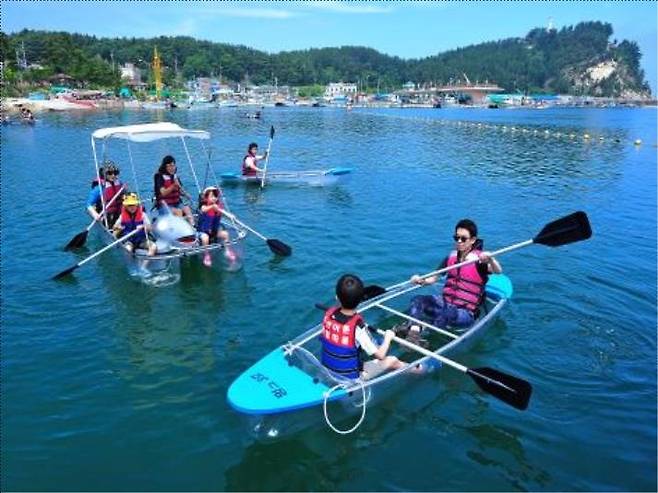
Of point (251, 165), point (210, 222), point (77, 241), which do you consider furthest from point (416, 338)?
point (251, 165)

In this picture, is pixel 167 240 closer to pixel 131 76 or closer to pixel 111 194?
pixel 111 194

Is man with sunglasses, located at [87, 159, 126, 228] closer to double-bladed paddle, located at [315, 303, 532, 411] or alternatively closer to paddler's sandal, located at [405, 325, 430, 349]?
paddler's sandal, located at [405, 325, 430, 349]

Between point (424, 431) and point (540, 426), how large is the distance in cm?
180

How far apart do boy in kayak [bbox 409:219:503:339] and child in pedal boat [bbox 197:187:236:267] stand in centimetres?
579

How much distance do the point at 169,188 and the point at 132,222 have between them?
7.73ft

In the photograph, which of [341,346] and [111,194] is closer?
[341,346]

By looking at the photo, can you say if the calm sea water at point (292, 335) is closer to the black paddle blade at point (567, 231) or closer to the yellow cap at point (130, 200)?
the yellow cap at point (130, 200)

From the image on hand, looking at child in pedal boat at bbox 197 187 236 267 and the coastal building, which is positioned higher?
the coastal building

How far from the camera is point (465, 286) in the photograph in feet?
31.7

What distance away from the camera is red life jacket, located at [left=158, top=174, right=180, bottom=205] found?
15680 mm

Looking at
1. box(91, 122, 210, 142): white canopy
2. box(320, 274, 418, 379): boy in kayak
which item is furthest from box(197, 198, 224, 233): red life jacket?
box(320, 274, 418, 379): boy in kayak

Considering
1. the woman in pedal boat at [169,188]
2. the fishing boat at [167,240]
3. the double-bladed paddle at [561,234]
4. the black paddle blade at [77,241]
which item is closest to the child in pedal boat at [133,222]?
the fishing boat at [167,240]

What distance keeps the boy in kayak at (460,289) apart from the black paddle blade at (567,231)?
1.09 m

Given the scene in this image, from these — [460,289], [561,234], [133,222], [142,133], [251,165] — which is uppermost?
[142,133]
